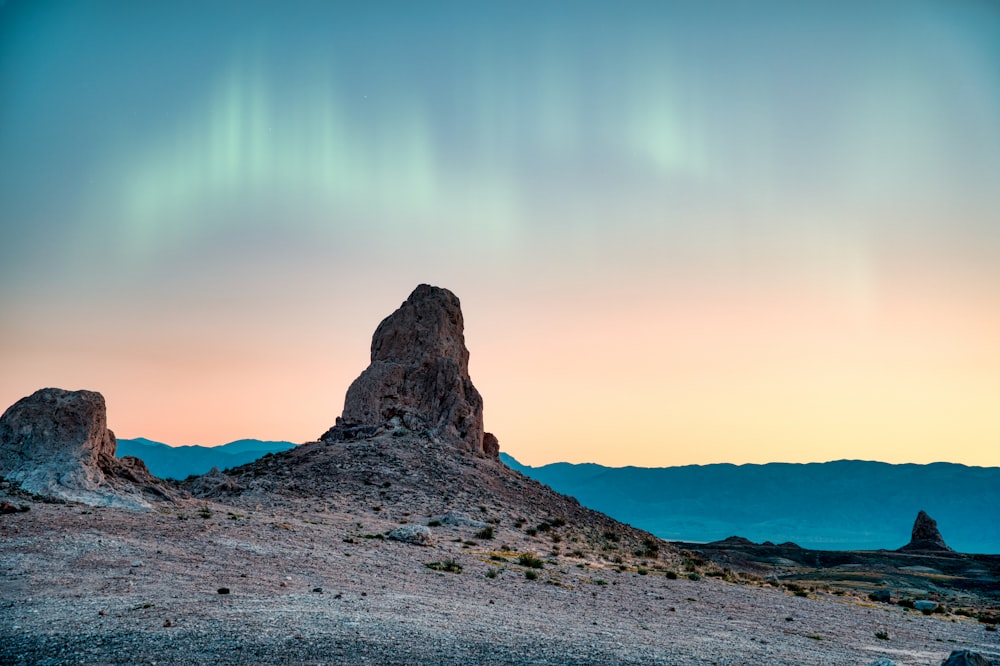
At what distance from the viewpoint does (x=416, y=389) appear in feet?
184

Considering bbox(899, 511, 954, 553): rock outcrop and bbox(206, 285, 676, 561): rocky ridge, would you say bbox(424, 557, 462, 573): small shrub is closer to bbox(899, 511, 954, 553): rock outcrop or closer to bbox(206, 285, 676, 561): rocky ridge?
bbox(206, 285, 676, 561): rocky ridge

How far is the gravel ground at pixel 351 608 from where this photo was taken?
1620 centimetres

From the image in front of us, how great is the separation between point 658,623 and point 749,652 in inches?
146

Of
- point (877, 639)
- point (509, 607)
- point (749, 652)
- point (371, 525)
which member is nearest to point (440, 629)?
point (509, 607)

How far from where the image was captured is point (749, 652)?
774 inches

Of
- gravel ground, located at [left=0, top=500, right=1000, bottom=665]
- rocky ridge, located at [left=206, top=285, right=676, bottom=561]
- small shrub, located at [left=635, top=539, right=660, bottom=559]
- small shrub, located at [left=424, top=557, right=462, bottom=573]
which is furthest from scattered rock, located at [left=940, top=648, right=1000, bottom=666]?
small shrub, located at [left=635, top=539, right=660, bottom=559]

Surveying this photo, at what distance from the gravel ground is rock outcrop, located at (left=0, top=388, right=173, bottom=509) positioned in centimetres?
232

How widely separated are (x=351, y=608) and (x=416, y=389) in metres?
36.4

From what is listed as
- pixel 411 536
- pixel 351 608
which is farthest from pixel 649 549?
pixel 351 608

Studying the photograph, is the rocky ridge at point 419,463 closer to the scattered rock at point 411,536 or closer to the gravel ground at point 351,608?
the scattered rock at point 411,536

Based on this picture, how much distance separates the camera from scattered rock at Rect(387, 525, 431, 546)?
32.7 meters

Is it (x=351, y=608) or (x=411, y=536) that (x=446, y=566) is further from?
(x=351, y=608)

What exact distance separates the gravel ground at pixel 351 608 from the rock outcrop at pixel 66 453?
2.32 metres

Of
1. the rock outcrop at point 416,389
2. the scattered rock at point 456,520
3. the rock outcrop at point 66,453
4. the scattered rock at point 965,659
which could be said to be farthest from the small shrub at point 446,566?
the rock outcrop at point 416,389
